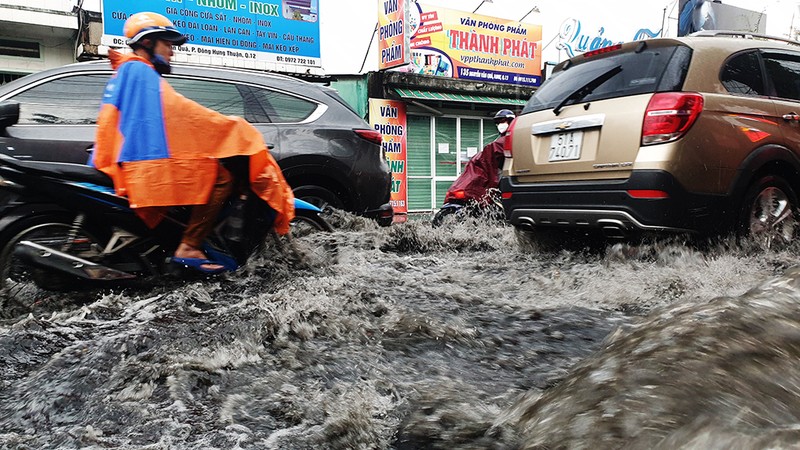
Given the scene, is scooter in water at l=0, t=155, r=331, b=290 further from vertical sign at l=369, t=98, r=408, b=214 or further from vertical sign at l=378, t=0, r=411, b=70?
vertical sign at l=369, t=98, r=408, b=214

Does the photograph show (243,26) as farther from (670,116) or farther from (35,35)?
(670,116)

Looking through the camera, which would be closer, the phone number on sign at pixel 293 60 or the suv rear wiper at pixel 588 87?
the suv rear wiper at pixel 588 87

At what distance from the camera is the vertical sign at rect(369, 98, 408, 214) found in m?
→ 13.4

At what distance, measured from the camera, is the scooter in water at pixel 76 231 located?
10.3 ft

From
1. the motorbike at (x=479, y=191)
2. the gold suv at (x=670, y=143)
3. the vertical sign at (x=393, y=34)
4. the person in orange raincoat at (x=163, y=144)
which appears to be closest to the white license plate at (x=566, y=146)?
A: the gold suv at (x=670, y=143)

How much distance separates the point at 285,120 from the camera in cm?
525

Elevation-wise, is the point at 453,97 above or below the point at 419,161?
above

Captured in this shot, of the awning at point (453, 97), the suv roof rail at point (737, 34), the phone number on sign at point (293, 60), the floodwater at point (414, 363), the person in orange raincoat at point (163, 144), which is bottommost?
the floodwater at point (414, 363)

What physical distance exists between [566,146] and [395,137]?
969cm

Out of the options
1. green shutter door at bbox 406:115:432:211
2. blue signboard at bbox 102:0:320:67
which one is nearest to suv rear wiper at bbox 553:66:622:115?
blue signboard at bbox 102:0:320:67

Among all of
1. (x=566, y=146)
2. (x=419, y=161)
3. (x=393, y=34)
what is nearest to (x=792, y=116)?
(x=566, y=146)

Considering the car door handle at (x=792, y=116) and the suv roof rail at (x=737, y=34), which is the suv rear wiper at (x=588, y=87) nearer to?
the suv roof rail at (x=737, y=34)

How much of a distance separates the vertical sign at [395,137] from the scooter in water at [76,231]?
32.6ft

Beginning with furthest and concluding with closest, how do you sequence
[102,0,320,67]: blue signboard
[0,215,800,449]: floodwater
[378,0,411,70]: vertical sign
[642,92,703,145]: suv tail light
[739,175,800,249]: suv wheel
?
[378,0,411,70]: vertical sign
[102,0,320,67]: blue signboard
[739,175,800,249]: suv wheel
[642,92,703,145]: suv tail light
[0,215,800,449]: floodwater
